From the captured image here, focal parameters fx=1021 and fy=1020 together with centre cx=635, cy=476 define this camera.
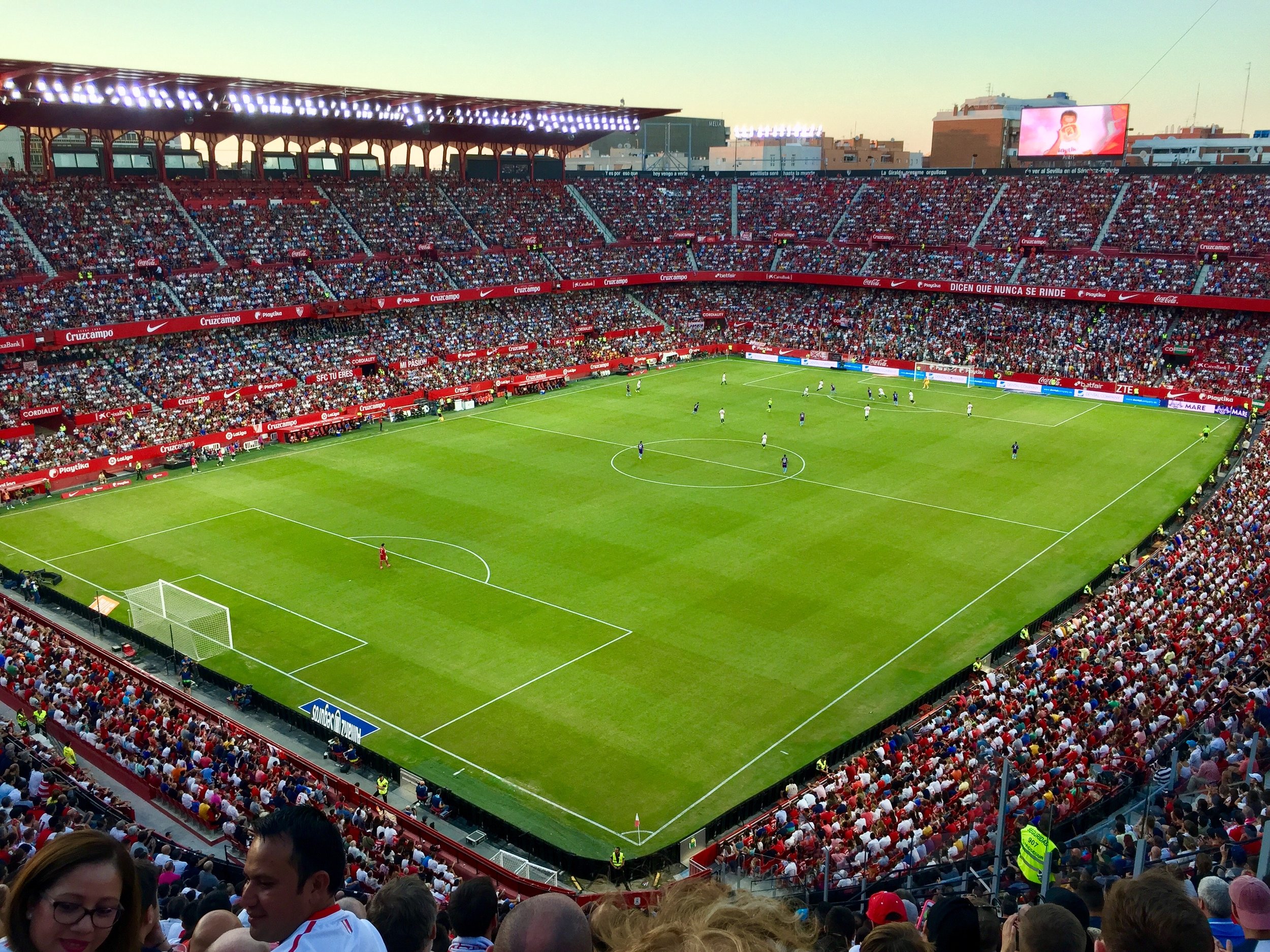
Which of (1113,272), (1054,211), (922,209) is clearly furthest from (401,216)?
(1113,272)

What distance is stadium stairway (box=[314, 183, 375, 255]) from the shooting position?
254 ft

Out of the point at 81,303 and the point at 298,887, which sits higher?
the point at 298,887

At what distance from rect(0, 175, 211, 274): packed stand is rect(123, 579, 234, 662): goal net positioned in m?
35.7

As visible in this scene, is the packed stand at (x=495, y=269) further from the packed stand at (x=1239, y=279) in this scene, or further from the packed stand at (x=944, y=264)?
the packed stand at (x=1239, y=279)

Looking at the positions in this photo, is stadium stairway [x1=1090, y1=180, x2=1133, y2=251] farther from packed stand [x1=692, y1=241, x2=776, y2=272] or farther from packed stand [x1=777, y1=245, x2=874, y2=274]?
packed stand [x1=692, y1=241, x2=776, y2=272]

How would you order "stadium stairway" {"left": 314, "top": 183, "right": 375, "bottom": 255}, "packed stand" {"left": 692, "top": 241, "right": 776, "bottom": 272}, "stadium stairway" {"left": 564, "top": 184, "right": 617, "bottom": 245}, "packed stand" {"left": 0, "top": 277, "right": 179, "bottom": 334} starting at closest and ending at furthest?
"packed stand" {"left": 0, "top": 277, "right": 179, "bottom": 334}
"stadium stairway" {"left": 314, "top": 183, "right": 375, "bottom": 255}
"stadium stairway" {"left": 564, "top": 184, "right": 617, "bottom": 245}
"packed stand" {"left": 692, "top": 241, "right": 776, "bottom": 272}

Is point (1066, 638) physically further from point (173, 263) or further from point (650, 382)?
point (173, 263)

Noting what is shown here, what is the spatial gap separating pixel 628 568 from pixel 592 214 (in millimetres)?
64187

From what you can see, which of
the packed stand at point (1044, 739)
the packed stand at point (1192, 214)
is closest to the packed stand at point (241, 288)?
the packed stand at point (1044, 739)

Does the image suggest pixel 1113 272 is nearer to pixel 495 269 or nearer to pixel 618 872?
pixel 495 269

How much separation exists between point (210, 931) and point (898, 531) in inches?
1564

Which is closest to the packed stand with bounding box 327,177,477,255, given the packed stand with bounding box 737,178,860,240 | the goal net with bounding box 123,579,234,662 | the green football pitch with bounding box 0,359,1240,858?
the green football pitch with bounding box 0,359,1240,858

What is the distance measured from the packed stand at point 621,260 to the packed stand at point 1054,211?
26694 millimetres

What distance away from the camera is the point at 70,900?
4.18 m
